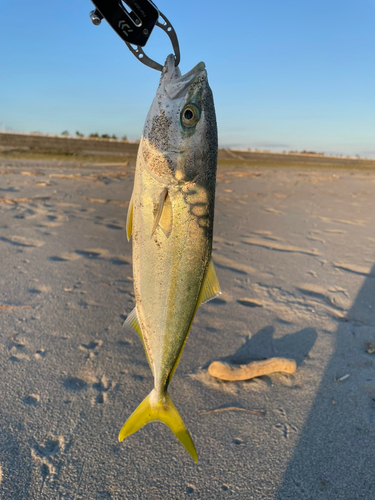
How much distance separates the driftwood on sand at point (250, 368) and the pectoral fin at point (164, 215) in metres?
1.60

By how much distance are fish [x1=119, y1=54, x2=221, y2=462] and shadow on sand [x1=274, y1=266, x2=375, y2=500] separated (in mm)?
1167

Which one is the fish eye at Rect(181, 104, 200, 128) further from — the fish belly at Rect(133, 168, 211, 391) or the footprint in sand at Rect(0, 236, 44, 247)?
the footprint in sand at Rect(0, 236, 44, 247)

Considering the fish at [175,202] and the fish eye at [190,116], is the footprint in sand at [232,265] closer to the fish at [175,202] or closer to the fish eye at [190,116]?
the fish at [175,202]

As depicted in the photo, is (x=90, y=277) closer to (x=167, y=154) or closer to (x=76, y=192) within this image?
(x=167, y=154)

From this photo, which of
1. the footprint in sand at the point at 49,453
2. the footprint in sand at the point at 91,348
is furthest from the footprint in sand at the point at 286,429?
the footprint in sand at the point at 91,348

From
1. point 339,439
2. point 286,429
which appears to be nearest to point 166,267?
point 286,429

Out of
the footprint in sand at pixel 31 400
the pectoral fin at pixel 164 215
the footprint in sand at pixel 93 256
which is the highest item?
the pectoral fin at pixel 164 215

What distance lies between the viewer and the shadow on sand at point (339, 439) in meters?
1.92

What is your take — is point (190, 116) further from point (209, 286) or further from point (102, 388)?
point (102, 388)

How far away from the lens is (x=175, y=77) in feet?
5.10

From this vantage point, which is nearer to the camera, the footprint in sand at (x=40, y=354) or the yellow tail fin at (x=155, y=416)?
the yellow tail fin at (x=155, y=416)

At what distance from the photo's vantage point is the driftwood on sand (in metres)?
2.68

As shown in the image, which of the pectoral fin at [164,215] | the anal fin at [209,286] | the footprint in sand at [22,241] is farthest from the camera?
the footprint in sand at [22,241]

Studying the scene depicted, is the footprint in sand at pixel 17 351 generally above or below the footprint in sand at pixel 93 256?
below
